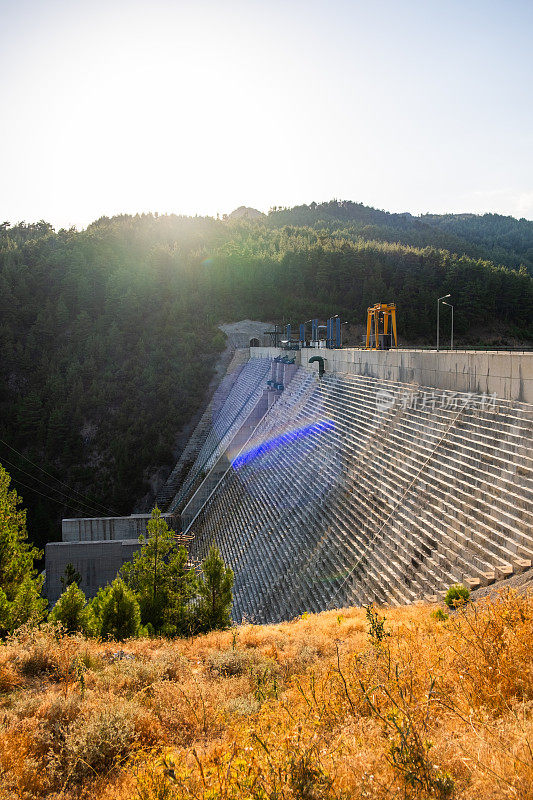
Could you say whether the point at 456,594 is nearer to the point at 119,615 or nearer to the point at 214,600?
the point at 214,600

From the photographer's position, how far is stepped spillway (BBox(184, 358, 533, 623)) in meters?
8.43

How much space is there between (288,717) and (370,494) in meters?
8.79

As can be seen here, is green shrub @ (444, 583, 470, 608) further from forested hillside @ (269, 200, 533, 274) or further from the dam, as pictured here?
forested hillside @ (269, 200, 533, 274)

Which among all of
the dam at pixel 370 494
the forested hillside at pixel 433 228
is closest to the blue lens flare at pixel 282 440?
the dam at pixel 370 494

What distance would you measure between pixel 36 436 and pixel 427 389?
39285 mm

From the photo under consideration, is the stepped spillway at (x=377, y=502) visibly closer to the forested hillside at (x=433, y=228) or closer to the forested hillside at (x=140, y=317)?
the forested hillside at (x=140, y=317)

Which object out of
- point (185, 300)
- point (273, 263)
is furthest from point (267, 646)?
point (273, 263)

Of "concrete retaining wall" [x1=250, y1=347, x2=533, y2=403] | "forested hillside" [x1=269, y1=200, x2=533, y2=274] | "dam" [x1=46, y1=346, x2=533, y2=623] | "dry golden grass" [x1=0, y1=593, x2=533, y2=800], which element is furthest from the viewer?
"forested hillside" [x1=269, y1=200, x2=533, y2=274]

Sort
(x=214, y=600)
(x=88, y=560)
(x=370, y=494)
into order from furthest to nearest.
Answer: (x=88, y=560), (x=370, y=494), (x=214, y=600)

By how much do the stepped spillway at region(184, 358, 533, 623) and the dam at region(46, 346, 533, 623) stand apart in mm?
36

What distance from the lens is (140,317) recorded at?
5600cm

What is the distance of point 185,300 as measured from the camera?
2280 inches

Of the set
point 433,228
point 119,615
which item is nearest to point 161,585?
point 119,615

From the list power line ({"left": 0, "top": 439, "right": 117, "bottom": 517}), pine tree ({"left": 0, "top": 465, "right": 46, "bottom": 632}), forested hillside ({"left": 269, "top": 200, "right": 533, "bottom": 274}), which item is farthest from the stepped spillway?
forested hillside ({"left": 269, "top": 200, "right": 533, "bottom": 274})
